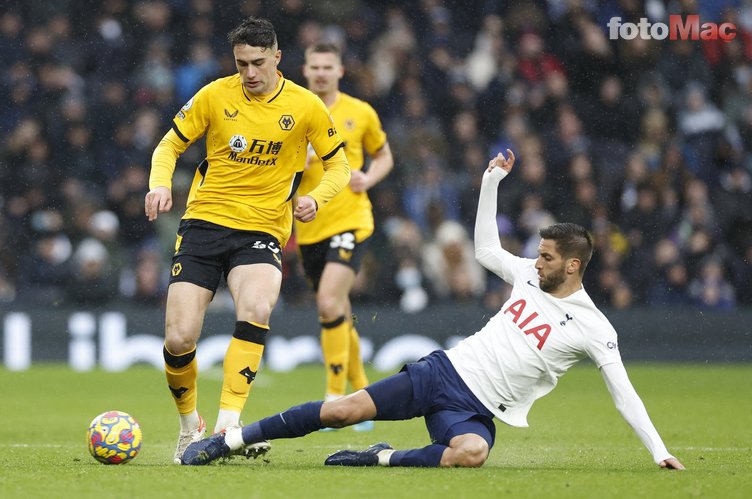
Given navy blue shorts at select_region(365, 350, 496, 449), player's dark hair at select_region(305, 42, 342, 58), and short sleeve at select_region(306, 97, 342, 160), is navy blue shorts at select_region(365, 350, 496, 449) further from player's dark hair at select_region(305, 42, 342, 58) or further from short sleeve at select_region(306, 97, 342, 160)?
player's dark hair at select_region(305, 42, 342, 58)

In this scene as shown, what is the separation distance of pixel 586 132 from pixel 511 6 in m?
2.19

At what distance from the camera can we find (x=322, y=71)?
9.51 meters

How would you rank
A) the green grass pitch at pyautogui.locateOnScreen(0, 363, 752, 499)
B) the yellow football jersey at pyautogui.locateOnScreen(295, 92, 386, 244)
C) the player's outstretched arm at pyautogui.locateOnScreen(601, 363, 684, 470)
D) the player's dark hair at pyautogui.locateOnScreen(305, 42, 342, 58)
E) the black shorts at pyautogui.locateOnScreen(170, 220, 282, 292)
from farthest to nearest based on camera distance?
1. the yellow football jersey at pyautogui.locateOnScreen(295, 92, 386, 244)
2. the player's dark hair at pyautogui.locateOnScreen(305, 42, 342, 58)
3. the black shorts at pyautogui.locateOnScreen(170, 220, 282, 292)
4. the player's outstretched arm at pyautogui.locateOnScreen(601, 363, 684, 470)
5. the green grass pitch at pyautogui.locateOnScreen(0, 363, 752, 499)

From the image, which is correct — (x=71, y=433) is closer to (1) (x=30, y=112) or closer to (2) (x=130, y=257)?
(2) (x=130, y=257)

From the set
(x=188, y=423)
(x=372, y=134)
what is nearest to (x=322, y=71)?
(x=372, y=134)

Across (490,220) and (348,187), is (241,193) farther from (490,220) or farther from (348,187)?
(348,187)

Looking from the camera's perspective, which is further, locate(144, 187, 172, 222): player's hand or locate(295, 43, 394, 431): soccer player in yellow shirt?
locate(295, 43, 394, 431): soccer player in yellow shirt

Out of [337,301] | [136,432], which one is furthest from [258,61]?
[337,301]

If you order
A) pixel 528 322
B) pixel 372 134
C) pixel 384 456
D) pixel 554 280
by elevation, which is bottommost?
pixel 384 456

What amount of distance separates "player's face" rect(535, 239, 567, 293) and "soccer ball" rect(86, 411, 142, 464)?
227cm

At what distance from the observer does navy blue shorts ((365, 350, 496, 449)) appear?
6.53 meters

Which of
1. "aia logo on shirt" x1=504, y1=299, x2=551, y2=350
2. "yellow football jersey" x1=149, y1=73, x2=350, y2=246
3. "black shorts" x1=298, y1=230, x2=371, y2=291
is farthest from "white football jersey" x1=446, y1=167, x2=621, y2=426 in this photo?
"black shorts" x1=298, y1=230, x2=371, y2=291

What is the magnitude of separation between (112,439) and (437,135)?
10.2 meters

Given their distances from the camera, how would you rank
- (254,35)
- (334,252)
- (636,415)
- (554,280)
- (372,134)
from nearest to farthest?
(636,415) → (554,280) → (254,35) → (334,252) → (372,134)
